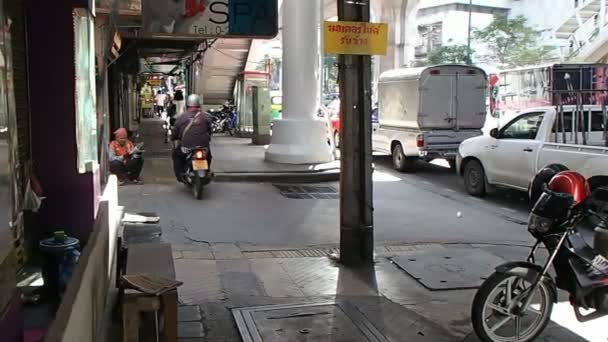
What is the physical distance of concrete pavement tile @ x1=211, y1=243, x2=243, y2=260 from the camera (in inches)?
281

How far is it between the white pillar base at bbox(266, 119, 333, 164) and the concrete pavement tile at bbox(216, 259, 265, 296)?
7.62m

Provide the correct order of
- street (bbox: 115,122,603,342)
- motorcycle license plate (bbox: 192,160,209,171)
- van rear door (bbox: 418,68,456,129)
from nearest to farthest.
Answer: street (bbox: 115,122,603,342) < motorcycle license plate (bbox: 192,160,209,171) < van rear door (bbox: 418,68,456,129)

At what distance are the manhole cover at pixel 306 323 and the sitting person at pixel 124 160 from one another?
700 cm

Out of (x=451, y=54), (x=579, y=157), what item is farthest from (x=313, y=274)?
(x=451, y=54)

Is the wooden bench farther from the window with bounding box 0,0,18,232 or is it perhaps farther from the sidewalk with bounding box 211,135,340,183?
the sidewalk with bounding box 211,135,340,183

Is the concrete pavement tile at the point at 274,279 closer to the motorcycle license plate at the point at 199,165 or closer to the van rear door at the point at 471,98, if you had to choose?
the motorcycle license plate at the point at 199,165

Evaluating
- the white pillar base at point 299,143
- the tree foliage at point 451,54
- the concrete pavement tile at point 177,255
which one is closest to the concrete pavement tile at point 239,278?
the concrete pavement tile at point 177,255

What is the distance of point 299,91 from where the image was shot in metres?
14.9

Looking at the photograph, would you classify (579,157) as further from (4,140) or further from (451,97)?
(4,140)

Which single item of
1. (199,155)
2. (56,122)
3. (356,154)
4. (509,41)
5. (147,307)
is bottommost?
(147,307)

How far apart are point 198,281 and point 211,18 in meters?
4.59

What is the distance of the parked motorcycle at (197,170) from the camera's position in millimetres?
10781

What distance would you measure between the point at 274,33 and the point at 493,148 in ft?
15.0

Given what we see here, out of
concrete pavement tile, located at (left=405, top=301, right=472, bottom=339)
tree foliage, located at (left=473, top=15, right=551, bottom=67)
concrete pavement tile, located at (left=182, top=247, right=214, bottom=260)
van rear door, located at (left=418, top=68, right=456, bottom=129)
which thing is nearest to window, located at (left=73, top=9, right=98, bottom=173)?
concrete pavement tile, located at (left=182, top=247, right=214, bottom=260)
